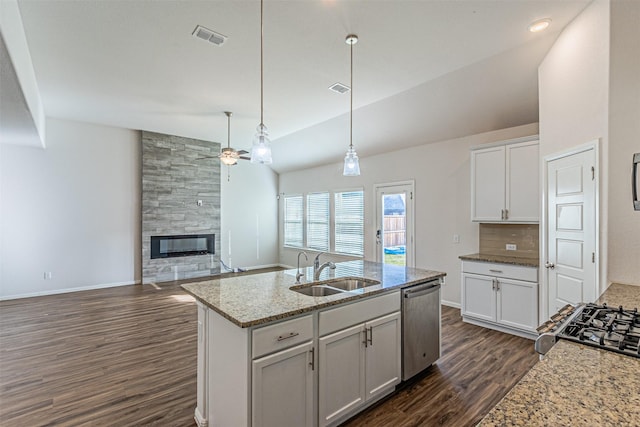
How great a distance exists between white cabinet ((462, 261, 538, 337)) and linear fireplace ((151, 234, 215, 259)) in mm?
5735

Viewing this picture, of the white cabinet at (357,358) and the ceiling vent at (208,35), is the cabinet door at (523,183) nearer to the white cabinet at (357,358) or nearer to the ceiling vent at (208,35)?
the white cabinet at (357,358)

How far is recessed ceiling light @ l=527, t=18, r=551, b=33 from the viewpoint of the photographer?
→ 269 centimetres

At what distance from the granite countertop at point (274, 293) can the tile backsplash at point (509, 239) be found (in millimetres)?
2054

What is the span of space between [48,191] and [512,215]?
309 inches

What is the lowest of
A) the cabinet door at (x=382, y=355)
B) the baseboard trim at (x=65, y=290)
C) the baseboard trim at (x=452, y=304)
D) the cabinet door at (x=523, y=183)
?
the baseboard trim at (x=65, y=290)

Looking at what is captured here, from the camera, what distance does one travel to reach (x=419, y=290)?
9.02 feet

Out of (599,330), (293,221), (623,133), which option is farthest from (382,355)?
(293,221)

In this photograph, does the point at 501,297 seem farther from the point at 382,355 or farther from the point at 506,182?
the point at 382,355

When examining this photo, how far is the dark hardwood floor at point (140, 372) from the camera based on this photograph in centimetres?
235

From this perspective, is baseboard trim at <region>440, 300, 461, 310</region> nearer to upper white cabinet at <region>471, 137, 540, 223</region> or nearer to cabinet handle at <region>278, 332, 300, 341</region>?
upper white cabinet at <region>471, 137, 540, 223</region>

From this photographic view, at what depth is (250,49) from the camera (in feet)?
10.5

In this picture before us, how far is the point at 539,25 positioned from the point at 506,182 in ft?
6.18

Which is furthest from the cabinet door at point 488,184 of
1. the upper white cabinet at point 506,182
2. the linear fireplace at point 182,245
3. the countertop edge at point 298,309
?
the linear fireplace at point 182,245

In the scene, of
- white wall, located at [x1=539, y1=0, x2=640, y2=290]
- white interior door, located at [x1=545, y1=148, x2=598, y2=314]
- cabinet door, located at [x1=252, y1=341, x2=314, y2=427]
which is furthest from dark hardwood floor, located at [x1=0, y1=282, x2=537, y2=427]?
white wall, located at [x1=539, y1=0, x2=640, y2=290]
